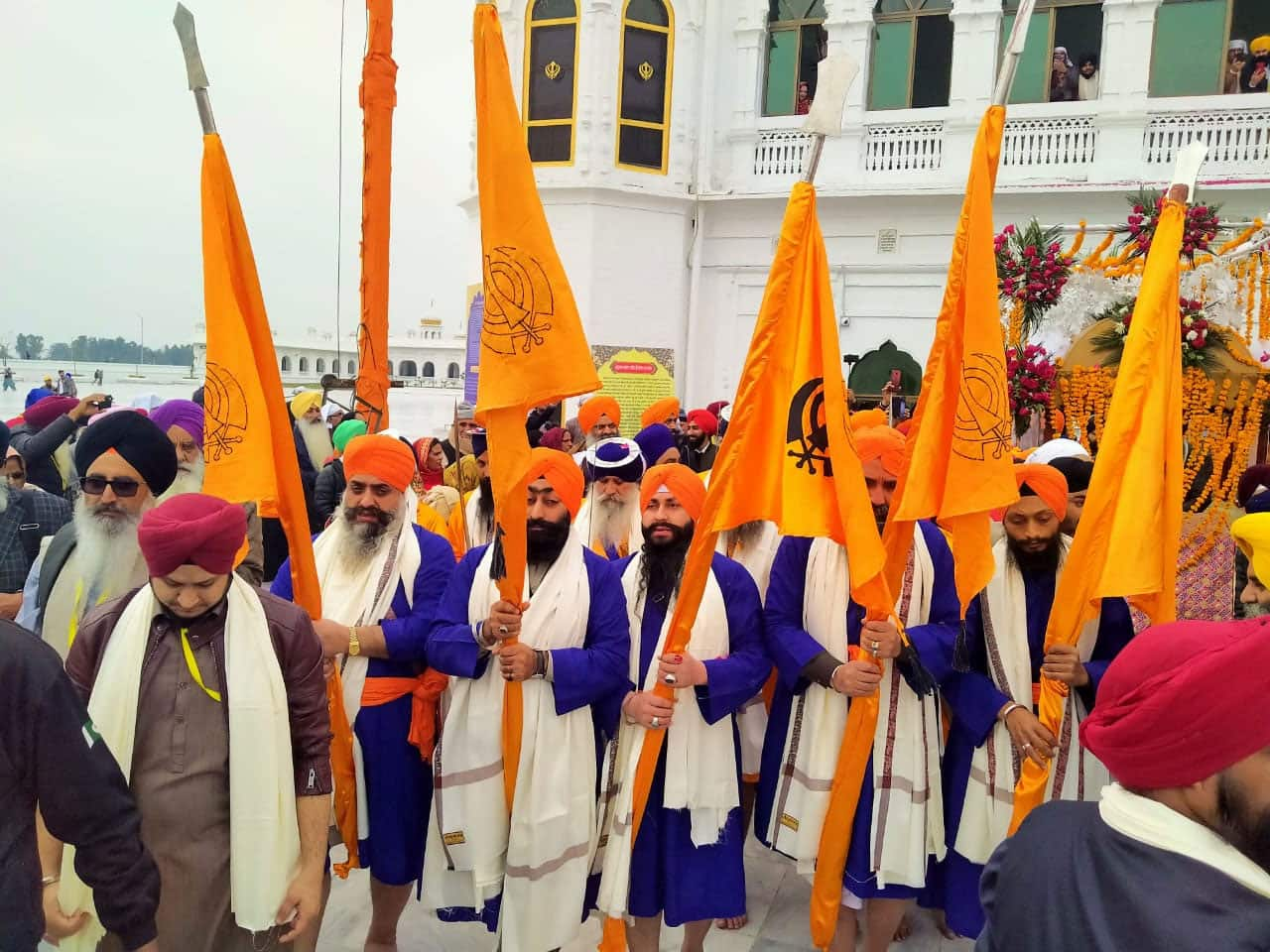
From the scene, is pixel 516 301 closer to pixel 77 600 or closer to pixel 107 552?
pixel 107 552

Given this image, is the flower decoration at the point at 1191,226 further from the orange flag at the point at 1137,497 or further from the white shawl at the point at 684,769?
the white shawl at the point at 684,769

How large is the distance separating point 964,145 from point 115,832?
12902 millimetres

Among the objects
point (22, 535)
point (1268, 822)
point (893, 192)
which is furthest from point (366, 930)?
point (893, 192)

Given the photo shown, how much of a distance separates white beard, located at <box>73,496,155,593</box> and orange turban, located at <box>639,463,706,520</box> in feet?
5.50

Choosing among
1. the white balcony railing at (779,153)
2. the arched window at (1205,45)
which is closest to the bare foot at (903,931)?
the white balcony railing at (779,153)

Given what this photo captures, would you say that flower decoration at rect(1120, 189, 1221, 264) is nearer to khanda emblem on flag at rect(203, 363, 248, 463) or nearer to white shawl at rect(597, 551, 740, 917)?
white shawl at rect(597, 551, 740, 917)

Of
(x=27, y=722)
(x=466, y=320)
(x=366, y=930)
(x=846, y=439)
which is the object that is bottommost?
(x=366, y=930)

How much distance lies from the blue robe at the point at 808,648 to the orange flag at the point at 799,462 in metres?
0.07

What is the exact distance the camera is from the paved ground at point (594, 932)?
10.3ft

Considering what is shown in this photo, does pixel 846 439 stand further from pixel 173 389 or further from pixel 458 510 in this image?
pixel 173 389

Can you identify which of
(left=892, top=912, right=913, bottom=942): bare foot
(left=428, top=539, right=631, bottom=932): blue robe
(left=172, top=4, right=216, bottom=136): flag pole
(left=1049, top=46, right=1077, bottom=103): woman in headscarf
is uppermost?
(left=1049, top=46, right=1077, bottom=103): woman in headscarf

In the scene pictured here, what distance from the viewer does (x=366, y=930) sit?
321cm

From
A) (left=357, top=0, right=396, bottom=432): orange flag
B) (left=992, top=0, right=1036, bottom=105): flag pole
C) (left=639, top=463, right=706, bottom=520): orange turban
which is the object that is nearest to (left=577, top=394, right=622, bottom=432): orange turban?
(left=357, top=0, right=396, bottom=432): orange flag

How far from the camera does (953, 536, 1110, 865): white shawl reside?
107 inches
